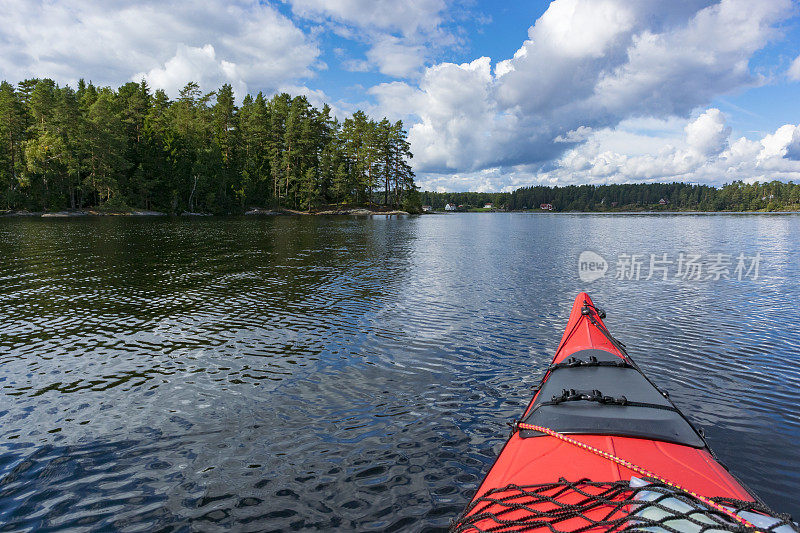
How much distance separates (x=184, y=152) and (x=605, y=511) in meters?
96.7

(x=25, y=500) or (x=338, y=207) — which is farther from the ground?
(x=338, y=207)

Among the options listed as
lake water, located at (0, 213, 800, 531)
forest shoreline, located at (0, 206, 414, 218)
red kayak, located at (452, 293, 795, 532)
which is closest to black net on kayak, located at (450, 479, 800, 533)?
red kayak, located at (452, 293, 795, 532)

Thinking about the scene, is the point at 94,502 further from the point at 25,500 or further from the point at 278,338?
the point at 278,338

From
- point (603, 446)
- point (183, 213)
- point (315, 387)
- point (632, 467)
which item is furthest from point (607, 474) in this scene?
point (183, 213)

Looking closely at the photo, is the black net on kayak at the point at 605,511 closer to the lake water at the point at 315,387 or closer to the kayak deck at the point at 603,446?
the kayak deck at the point at 603,446

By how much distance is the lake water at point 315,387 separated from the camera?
16.4ft

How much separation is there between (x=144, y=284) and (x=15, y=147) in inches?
3086

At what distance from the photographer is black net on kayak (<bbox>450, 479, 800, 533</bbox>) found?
268 centimetres

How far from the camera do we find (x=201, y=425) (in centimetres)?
659

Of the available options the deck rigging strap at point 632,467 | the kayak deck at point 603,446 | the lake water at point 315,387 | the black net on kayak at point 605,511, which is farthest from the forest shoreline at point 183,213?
the black net on kayak at point 605,511

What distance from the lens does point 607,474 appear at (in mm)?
3414

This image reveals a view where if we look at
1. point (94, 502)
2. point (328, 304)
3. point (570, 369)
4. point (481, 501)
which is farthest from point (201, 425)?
point (328, 304)

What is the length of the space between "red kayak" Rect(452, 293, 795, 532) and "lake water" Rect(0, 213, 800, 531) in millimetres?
1580

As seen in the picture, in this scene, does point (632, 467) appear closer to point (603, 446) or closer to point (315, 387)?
point (603, 446)
